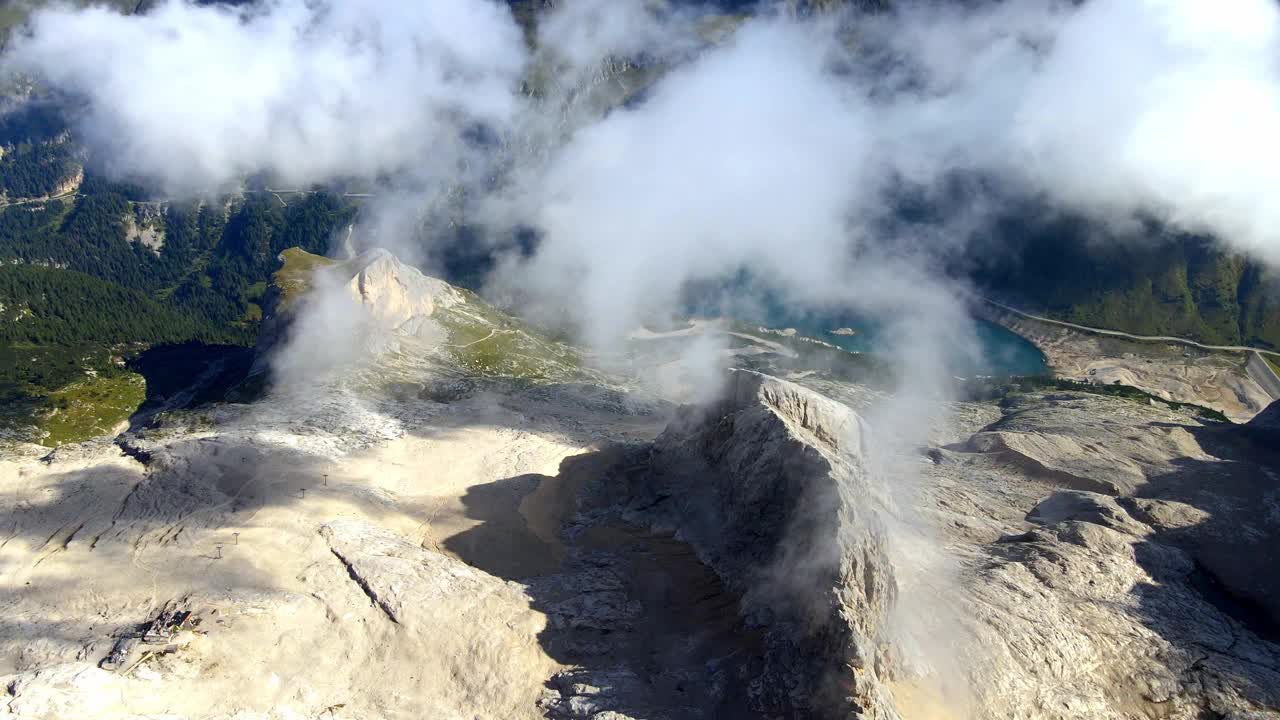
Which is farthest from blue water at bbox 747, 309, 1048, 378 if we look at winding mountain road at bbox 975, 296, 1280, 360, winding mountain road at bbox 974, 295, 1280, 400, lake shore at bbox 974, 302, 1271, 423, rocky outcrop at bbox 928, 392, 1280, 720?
rocky outcrop at bbox 928, 392, 1280, 720

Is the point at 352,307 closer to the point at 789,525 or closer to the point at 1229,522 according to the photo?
the point at 789,525

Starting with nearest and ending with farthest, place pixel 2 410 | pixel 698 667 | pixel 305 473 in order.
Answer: pixel 698 667, pixel 305 473, pixel 2 410

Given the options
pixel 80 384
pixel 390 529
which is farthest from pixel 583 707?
pixel 80 384

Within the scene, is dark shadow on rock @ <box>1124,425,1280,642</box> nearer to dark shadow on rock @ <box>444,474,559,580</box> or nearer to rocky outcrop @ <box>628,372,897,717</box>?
rocky outcrop @ <box>628,372,897,717</box>

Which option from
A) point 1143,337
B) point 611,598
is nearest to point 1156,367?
point 1143,337

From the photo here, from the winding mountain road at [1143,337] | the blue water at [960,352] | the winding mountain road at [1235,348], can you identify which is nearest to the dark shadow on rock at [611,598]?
the blue water at [960,352]

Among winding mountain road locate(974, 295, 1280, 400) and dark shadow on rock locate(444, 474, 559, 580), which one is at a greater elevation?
dark shadow on rock locate(444, 474, 559, 580)

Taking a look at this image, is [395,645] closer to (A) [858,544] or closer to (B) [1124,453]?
(A) [858,544]

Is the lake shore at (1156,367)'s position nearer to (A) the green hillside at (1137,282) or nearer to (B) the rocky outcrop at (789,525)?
(A) the green hillside at (1137,282)
